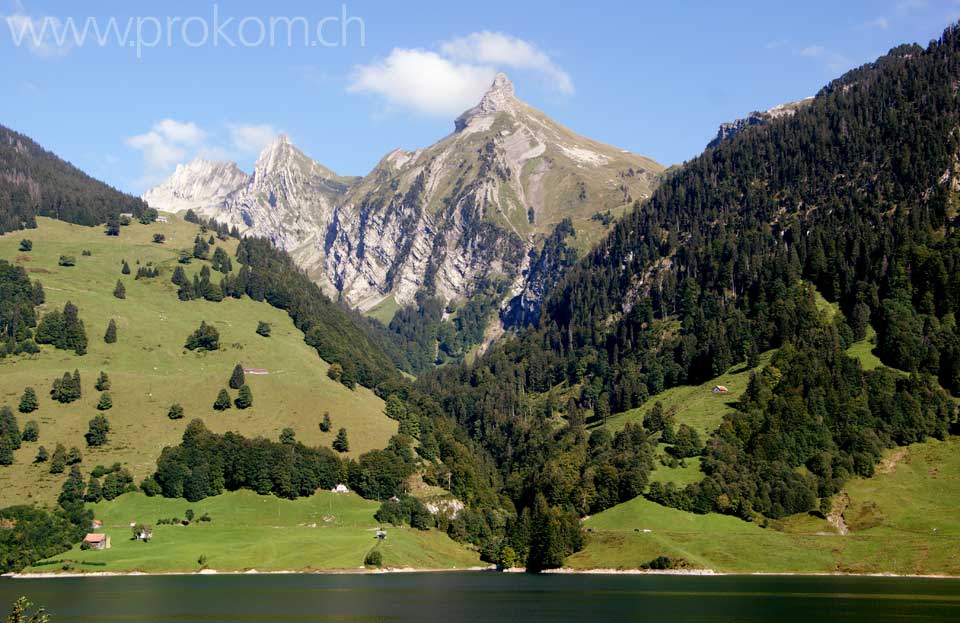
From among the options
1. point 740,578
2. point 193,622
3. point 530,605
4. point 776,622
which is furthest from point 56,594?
point 740,578

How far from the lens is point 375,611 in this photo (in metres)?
132

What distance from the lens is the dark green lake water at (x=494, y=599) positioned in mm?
121938

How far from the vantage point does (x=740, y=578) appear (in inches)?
7515

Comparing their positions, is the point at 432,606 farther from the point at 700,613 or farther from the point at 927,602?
the point at 927,602

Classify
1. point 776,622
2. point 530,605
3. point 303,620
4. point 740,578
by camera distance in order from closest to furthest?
point 776,622 < point 303,620 < point 530,605 < point 740,578

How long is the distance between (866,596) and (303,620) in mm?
83312

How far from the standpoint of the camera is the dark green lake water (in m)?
122

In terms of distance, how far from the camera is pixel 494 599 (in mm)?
150625

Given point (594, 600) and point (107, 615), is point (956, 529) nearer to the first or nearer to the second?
point (594, 600)

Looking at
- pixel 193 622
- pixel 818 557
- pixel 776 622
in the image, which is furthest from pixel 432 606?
pixel 818 557

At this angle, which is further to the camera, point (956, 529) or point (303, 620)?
point (956, 529)

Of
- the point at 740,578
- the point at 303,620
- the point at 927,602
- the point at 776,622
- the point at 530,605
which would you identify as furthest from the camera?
the point at 740,578

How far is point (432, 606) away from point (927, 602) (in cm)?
6792

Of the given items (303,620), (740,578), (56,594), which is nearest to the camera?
(303,620)
